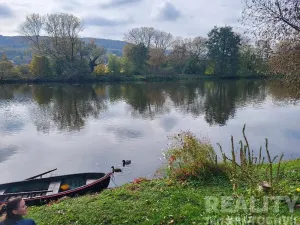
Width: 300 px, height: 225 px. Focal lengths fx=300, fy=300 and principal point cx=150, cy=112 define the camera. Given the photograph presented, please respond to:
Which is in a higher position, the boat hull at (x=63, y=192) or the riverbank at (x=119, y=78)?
the riverbank at (x=119, y=78)

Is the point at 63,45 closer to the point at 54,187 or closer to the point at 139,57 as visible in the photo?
the point at 139,57

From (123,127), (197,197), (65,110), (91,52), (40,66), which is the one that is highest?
(91,52)

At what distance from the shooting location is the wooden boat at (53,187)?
13032 millimetres

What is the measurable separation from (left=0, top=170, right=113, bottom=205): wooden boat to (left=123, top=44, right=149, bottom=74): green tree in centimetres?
6370

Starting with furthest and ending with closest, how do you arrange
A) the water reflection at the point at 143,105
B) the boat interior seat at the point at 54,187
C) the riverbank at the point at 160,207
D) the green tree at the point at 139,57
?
the green tree at the point at 139,57
the water reflection at the point at 143,105
the boat interior seat at the point at 54,187
the riverbank at the point at 160,207

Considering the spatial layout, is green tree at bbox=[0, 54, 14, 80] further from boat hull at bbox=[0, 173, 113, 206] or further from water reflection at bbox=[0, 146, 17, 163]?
boat hull at bbox=[0, 173, 113, 206]

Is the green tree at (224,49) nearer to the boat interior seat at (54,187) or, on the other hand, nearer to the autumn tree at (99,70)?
the autumn tree at (99,70)

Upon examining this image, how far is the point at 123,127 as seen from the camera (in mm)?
28281

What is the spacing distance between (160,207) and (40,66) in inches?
2796

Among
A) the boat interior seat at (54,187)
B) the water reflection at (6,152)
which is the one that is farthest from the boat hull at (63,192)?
the water reflection at (6,152)

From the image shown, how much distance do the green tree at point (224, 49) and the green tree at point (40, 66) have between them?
1558 inches

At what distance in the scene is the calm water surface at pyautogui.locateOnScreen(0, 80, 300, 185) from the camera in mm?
19297

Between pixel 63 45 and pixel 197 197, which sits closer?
pixel 197 197

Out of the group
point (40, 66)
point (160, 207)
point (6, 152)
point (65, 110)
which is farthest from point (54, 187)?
point (40, 66)
